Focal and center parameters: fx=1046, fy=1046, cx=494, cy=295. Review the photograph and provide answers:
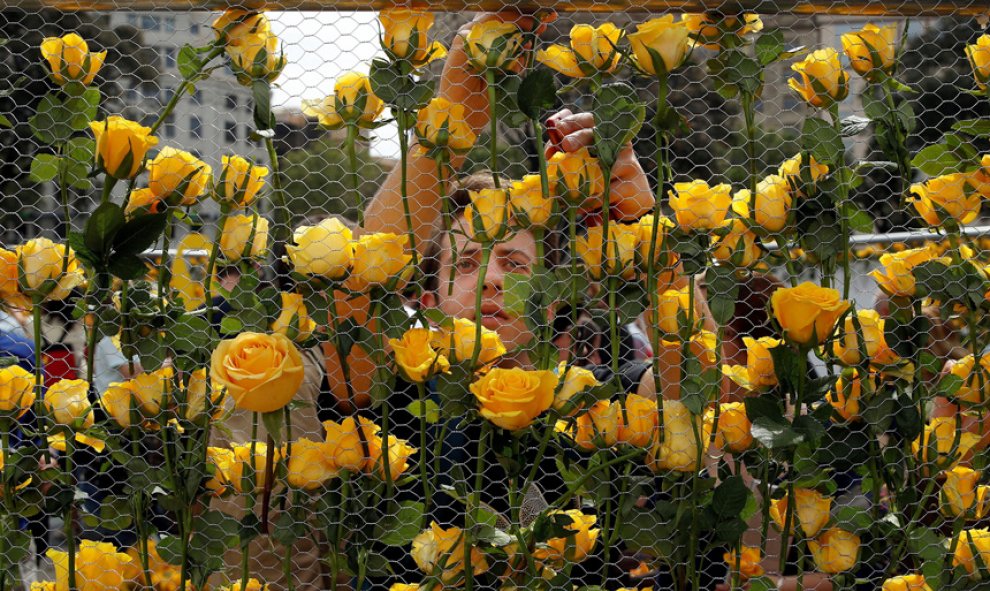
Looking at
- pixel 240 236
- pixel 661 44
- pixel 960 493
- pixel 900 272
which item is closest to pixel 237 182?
pixel 240 236

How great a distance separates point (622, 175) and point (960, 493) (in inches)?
16.3

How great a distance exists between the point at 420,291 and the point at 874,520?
441 mm

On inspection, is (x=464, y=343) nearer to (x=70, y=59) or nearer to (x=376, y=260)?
(x=376, y=260)

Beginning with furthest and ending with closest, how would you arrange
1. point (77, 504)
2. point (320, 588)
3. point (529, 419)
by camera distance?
1. point (320, 588)
2. point (77, 504)
3. point (529, 419)

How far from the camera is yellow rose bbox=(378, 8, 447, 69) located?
34.3 inches

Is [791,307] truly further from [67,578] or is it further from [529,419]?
[67,578]

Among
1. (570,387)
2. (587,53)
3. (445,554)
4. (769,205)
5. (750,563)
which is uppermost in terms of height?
(587,53)

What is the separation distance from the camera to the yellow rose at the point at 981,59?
3.07ft

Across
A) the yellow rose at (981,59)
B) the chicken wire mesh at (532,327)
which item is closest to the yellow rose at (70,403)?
the chicken wire mesh at (532,327)

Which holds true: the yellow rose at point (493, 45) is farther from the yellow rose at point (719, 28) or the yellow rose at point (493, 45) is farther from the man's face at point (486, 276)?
the man's face at point (486, 276)

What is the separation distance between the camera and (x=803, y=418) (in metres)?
0.86

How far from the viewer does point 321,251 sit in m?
0.83

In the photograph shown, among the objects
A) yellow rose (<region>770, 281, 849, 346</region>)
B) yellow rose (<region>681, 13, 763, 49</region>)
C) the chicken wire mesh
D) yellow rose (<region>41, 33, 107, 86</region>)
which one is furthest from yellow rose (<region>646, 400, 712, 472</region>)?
yellow rose (<region>41, 33, 107, 86</region>)

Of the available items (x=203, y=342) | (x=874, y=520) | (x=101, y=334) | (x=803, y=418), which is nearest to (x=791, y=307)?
(x=803, y=418)
